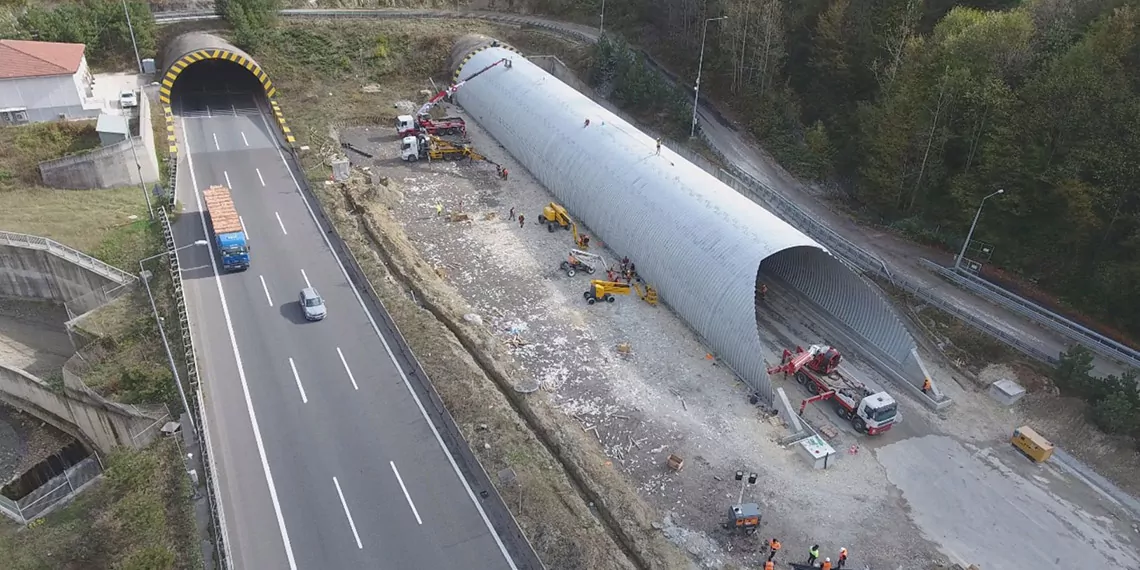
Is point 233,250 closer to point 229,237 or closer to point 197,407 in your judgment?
point 229,237

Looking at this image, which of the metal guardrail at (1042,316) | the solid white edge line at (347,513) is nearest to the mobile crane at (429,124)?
the metal guardrail at (1042,316)

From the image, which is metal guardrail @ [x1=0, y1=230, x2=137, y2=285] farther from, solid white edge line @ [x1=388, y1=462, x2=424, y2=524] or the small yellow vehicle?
the small yellow vehicle

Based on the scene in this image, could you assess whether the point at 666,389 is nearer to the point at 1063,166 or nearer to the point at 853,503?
the point at 853,503

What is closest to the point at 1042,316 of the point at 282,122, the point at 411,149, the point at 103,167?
the point at 411,149

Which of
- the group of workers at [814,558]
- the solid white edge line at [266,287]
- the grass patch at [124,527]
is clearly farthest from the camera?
the solid white edge line at [266,287]

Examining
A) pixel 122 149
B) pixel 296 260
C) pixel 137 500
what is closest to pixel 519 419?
pixel 137 500

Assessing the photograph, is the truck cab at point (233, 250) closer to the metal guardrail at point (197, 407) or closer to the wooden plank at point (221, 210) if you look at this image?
the wooden plank at point (221, 210)
